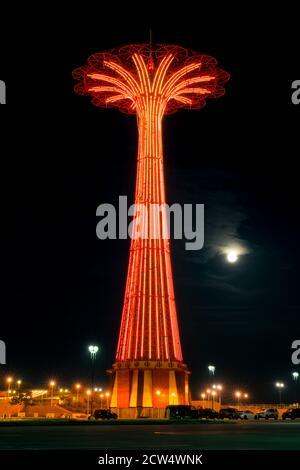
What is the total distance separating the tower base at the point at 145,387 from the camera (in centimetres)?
6488

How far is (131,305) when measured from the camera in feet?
216

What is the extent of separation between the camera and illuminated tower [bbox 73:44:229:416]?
6544 centimetres

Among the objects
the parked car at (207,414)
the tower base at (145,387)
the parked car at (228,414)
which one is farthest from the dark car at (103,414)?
the parked car at (228,414)

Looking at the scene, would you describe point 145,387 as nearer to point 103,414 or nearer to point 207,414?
point 207,414

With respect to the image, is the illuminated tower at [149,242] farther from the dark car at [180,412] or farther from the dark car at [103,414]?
the dark car at [103,414]

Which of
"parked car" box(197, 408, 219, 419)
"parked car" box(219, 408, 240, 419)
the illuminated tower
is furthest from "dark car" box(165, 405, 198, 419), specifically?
"parked car" box(219, 408, 240, 419)

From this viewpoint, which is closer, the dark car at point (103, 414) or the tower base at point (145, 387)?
the dark car at point (103, 414)

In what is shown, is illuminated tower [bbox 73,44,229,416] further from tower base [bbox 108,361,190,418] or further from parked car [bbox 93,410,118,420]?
parked car [bbox 93,410,118,420]

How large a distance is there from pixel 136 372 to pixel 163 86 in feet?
82.5
